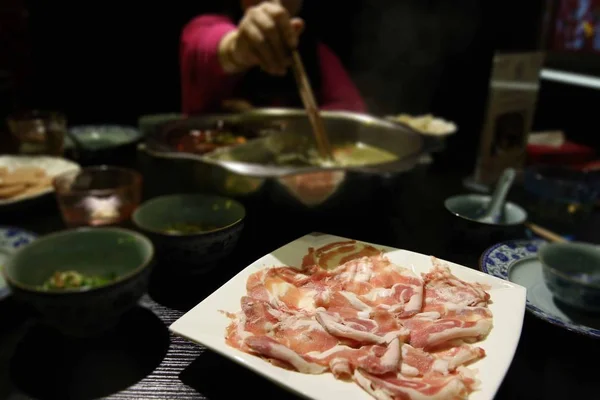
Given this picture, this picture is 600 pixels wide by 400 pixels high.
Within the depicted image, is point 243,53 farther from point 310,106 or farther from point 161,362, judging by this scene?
point 161,362

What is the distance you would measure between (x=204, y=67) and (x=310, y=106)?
2.68 feet

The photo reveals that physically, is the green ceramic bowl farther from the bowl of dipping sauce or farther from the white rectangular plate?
the bowl of dipping sauce

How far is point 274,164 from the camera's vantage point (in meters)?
1.83

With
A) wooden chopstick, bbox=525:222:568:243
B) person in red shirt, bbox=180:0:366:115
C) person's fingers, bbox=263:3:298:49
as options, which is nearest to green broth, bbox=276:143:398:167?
person in red shirt, bbox=180:0:366:115

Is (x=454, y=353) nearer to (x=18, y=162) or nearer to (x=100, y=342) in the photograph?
(x=100, y=342)

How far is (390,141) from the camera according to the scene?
2111 millimetres

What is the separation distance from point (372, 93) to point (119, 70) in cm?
230

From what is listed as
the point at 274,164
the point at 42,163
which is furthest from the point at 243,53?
the point at 42,163

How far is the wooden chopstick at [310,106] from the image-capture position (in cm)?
195

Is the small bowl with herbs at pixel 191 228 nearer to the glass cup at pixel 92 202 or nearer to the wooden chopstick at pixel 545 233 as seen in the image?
the glass cup at pixel 92 202

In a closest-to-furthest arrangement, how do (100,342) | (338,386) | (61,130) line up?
1. (338,386)
2. (100,342)
3. (61,130)

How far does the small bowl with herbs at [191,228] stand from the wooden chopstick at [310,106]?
0.70 m

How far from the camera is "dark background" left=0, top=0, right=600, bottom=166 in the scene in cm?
357

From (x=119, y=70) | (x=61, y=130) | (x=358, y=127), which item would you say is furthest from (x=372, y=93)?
(x=61, y=130)
